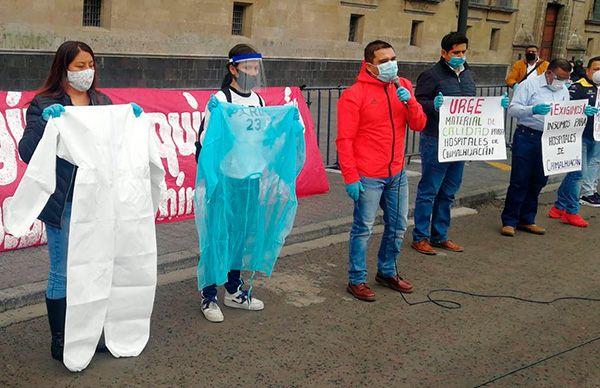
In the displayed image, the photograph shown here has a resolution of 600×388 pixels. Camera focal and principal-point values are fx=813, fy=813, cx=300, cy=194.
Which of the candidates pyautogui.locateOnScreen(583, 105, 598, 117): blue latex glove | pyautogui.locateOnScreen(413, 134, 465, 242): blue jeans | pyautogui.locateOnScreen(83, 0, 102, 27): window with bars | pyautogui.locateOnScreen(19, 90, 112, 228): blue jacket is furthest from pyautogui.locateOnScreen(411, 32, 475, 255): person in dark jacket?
pyautogui.locateOnScreen(83, 0, 102, 27): window with bars

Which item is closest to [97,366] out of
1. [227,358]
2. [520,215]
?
[227,358]

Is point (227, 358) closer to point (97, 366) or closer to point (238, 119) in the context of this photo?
point (97, 366)

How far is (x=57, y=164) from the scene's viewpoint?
461 cm

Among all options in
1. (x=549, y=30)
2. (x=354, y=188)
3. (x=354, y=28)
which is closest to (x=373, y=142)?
(x=354, y=188)

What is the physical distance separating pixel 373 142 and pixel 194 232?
2253 mm

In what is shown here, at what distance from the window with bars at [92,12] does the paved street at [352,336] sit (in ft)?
44.1

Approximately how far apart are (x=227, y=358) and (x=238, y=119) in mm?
1574

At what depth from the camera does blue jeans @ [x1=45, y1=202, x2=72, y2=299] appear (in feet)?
15.1

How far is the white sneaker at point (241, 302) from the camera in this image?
5.85 m

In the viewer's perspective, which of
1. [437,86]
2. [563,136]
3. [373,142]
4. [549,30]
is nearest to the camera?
[373,142]

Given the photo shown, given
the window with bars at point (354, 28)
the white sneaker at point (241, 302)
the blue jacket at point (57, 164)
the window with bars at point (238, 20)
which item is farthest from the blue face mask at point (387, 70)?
the window with bars at point (354, 28)

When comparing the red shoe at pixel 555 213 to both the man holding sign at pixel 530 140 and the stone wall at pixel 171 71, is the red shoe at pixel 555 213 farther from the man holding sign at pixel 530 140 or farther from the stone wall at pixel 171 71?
the stone wall at pixel 171 71

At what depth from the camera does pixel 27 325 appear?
17.5 ft

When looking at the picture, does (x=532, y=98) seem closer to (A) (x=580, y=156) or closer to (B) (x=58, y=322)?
(A) (x=580, y=156)
